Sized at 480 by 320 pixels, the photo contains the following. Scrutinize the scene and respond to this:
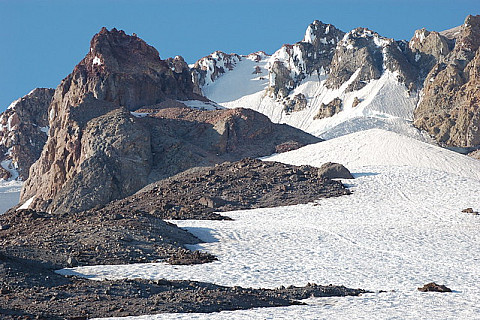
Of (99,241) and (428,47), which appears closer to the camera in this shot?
(99,241)

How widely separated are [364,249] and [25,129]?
78895mm

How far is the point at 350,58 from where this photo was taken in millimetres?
121000

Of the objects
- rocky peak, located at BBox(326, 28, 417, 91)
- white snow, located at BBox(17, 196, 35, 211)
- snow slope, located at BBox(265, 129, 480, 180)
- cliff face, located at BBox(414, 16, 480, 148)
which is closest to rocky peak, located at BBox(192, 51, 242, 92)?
rocky peak, located at BBox(326, 28, 417, 91)

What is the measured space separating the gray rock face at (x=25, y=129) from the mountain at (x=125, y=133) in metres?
26.9

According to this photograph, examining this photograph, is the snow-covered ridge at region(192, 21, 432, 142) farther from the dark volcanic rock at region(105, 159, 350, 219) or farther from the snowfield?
the snowfield

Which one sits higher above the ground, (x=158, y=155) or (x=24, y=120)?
(x=24, y=120)

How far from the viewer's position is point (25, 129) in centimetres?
8844

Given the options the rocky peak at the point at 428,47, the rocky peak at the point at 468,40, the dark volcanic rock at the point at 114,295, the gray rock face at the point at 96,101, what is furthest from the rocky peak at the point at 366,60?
the dark volcanic rock at the point at 114,295

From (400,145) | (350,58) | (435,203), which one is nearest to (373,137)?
(400,145)

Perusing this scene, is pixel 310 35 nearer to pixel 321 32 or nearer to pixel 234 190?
pixel 321 32

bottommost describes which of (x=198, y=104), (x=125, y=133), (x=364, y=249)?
(x=364, y=249)

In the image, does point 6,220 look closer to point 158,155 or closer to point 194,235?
point 194,235

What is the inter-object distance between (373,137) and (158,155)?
1634cm

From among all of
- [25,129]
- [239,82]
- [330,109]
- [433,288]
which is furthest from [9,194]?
[239,82]
